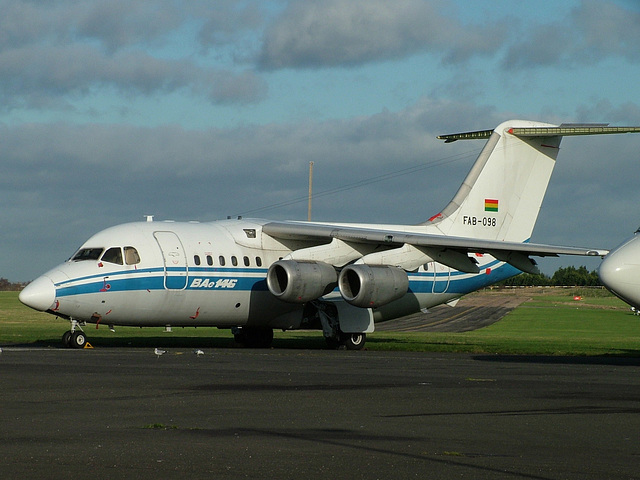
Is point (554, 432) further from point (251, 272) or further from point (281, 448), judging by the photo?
point (251, 272)

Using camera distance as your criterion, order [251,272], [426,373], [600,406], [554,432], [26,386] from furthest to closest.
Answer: [251,272]
[426,373]
[26,386]
[600,406]
[554,432]

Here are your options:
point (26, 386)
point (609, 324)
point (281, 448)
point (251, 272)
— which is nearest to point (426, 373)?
point (26, 386)

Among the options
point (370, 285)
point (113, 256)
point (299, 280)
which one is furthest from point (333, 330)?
point (113, 256)

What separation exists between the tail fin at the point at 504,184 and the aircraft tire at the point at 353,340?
5159mm

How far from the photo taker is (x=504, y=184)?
3541 cm

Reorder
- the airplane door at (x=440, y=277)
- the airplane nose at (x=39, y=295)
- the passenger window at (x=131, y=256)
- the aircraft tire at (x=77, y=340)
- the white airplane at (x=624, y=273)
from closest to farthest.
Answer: the white airplane at (x=624, y=273)
the airplane nose at (x=39, y=295)
the aircraft tire at (x=77, y=340)
the passenger window at (x=131, y=256)
the airplane door at (x=440, y=277)

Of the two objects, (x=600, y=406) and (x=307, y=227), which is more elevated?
(x=307, y=227)

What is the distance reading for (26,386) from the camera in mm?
15617

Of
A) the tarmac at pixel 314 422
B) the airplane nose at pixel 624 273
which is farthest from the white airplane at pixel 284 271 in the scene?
the airplane nose at pixel 624 273

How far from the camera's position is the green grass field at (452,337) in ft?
103

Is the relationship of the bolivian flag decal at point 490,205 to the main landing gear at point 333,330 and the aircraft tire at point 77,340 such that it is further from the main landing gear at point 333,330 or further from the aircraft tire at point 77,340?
the aircraft tire at point 77,340

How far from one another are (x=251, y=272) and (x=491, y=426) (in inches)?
769

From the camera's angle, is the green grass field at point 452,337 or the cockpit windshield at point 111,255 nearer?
the cockpit windshield at point 111,255

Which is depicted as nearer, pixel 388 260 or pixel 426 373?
pixel 426 373
